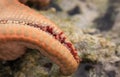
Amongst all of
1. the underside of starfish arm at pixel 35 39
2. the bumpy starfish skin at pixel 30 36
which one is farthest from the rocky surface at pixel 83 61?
the underside of starfish arm at pixel 35 39

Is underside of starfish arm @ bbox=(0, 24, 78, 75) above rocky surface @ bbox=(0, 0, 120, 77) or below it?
above

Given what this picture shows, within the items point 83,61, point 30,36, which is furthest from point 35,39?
point 83,61

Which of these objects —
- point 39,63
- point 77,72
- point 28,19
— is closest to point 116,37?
point 77,72

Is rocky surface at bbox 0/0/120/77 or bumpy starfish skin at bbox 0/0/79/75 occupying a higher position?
bumpy starfish skin at bbox 0/0/79/75

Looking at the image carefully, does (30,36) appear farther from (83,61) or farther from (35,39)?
(83,61)

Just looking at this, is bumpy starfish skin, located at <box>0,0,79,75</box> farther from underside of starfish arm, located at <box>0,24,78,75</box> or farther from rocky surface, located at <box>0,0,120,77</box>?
rocky surface, located at <box>0,0,120,77</box>

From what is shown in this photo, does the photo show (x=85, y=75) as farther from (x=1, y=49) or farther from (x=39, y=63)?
(x=1, y=49)

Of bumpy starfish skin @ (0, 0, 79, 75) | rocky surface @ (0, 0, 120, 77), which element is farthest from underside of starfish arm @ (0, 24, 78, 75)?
rocky surface @ (0, 0, 120, 77)

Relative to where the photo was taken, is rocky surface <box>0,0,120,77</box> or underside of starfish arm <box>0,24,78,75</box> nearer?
underside of starfish arm <box>0,24,78,75</box>
